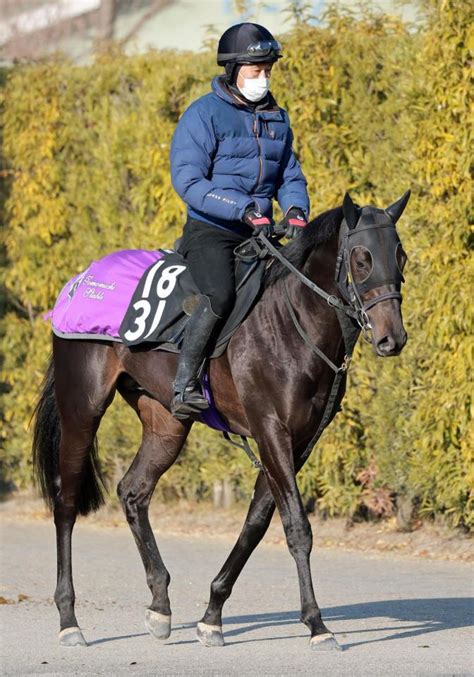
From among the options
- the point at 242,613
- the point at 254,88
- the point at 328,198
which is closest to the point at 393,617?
the point at 242,613

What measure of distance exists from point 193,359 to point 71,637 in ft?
5.12

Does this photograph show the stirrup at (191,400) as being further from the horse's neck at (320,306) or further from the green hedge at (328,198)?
the green hedge at (328,198)

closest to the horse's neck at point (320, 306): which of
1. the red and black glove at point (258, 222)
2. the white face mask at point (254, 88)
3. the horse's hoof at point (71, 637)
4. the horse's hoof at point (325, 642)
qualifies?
the red and black glove at point (258, 222)

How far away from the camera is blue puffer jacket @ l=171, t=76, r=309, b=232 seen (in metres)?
6.86

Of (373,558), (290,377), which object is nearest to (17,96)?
(373,558)

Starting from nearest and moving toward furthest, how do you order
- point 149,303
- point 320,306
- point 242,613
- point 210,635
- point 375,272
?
1. point 375,272
2. point 320,306
3. point 210,635
4. point 149,303
5. point 242,613

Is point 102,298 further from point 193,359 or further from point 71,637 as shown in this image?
point 71,637

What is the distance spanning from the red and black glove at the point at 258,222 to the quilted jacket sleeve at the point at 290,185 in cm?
40

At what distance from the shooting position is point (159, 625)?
274 inches

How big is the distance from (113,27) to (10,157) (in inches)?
852

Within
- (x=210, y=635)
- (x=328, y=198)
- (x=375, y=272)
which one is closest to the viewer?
(x=375, y=272)

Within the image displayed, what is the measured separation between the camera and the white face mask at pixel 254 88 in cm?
697

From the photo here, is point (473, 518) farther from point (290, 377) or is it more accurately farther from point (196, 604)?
point (290, 377)

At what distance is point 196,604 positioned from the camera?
8133mm
